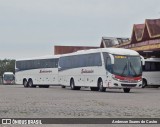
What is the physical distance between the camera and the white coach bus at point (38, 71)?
148ft

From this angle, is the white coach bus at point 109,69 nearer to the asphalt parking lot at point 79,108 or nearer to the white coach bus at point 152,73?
the asphalt parking lot at point 79,108

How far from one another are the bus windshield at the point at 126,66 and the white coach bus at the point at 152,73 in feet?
50.3

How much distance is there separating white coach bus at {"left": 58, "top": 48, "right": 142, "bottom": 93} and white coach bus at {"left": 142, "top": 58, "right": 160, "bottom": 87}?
1241 centimetres

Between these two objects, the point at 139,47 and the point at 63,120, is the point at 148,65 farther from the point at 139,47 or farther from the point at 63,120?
the point at 63,120

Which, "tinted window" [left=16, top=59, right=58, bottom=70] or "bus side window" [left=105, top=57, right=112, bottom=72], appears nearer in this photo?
"bus side window" [left=105, top=57, right=112, bottom=72]

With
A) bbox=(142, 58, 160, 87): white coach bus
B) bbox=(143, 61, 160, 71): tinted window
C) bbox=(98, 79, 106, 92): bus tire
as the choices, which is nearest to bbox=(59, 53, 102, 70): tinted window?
bbox=(98, 79, 106, 92): bus tire

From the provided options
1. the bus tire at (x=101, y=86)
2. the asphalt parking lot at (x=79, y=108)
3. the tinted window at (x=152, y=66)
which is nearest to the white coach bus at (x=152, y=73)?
the tinted window at (x=152, y=66)

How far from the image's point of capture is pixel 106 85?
31828 mm

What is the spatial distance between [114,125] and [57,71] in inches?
1289

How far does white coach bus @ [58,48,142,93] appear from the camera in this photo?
31.4 meters

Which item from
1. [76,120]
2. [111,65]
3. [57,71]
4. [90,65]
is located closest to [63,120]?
[76,120]

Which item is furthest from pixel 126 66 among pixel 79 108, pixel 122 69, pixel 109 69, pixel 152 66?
pixel 152 66

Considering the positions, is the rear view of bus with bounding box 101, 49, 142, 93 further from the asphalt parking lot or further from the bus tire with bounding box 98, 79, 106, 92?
the asphalt parking lot

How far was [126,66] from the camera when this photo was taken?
31703 mm
